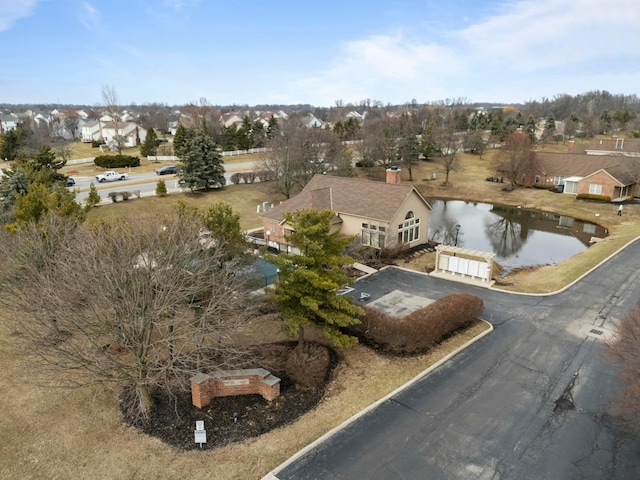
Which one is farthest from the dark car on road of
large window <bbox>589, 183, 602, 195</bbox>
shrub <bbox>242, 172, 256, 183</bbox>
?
large window <bbox>589, 183, 602, 195</bbox>

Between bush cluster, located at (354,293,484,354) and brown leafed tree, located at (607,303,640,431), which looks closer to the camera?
brown leafed tree, located at (607,303,640,431)

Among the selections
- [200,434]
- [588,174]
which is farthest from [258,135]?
[200,434]

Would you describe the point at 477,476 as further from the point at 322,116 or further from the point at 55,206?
the point at 322,116

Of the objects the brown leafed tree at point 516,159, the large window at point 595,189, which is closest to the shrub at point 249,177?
the brown leafed tree at point 516,159

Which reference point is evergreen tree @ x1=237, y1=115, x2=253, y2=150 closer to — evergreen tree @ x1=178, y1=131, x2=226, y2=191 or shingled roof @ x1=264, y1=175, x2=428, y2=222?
evergreen tree @ x1=178, y1=131, x2=226, y2=191

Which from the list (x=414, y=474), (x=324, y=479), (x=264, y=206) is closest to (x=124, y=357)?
(x=324, y=479)

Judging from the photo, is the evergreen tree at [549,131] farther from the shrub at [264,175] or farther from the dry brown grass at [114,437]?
the dry brown grass at [114,437]
